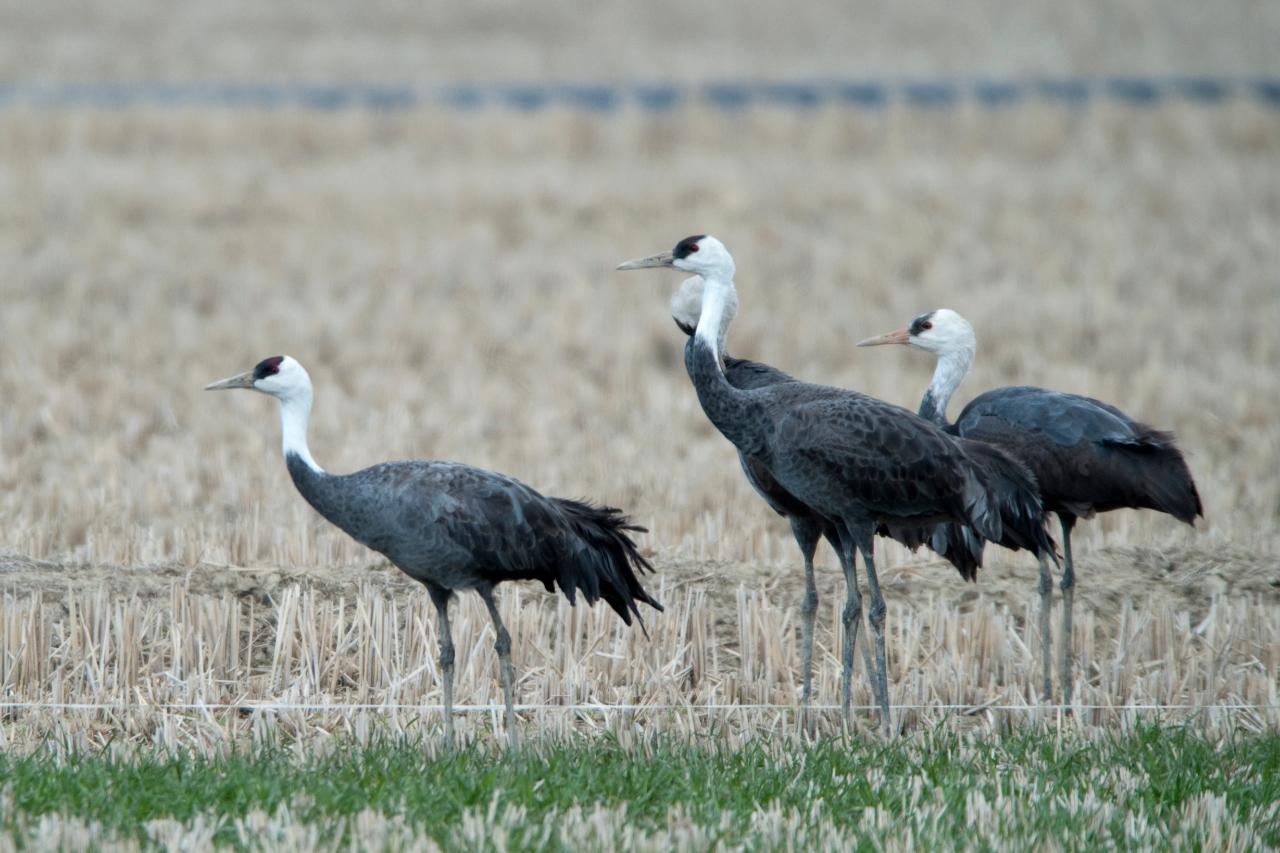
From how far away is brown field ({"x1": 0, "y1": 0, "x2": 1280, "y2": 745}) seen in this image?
7.25m

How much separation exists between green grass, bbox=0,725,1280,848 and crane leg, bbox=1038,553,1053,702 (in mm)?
1049

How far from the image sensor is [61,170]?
65.5ft

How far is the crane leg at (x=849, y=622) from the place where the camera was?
7.03 metres

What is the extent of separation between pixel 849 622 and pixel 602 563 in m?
1.14

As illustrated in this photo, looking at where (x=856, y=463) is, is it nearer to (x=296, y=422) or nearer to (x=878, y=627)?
(x=878, y=627)

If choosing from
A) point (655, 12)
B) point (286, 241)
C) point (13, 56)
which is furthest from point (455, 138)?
point (655, 12)

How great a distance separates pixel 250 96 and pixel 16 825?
68.8ft

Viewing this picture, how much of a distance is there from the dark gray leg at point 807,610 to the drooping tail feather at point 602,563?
0.72m

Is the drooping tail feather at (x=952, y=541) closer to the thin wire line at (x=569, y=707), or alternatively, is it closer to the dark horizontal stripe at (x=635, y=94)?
the thin wire line at (x=569, y=707)

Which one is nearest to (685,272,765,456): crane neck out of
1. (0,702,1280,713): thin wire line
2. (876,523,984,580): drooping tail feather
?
(876,523,984,580): drooping tail feather

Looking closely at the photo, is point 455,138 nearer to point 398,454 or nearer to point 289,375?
point 398,454

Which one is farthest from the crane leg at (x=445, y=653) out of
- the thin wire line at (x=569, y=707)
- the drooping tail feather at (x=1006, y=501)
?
the drooping tail feather at (x=1006, y=501)

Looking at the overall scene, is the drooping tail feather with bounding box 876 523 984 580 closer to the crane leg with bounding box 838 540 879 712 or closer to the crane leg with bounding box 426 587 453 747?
the crane leg with bounding box 838 540 879 712

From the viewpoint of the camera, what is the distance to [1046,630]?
24.7 feet
